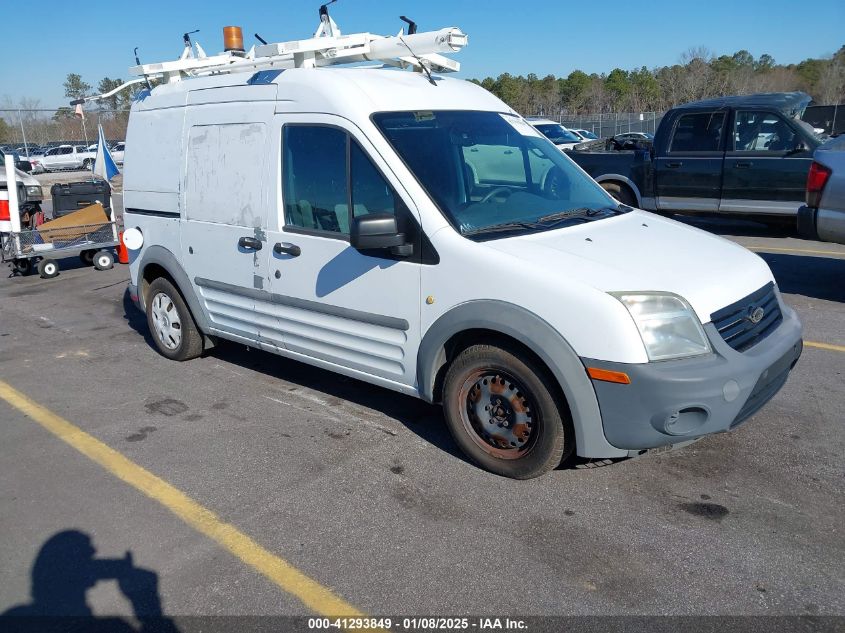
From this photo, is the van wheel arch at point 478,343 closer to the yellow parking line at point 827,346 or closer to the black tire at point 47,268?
the yellow parking line at point 827,346

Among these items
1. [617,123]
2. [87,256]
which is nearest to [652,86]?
[617,123]

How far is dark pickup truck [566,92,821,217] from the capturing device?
9820 millimetres

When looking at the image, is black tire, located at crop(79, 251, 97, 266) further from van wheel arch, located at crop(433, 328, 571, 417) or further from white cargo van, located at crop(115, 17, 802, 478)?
van wheel arch, located at crop(433, 328, 571, 417)

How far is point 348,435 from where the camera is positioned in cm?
457

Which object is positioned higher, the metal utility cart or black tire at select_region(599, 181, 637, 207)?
black tire at select_region(599, 181, 637, 207)

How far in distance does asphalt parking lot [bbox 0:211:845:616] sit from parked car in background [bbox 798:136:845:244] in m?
1.86

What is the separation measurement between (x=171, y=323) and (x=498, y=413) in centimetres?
337

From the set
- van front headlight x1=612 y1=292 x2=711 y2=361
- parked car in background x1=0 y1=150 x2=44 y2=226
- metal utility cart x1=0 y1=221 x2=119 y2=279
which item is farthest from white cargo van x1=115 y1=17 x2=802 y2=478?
parked car in background x1=0 y1=150 x2=44 y2=226

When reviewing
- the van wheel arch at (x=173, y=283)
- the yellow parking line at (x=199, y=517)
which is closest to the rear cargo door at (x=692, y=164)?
the van wheel arch at (x=173, y=283)

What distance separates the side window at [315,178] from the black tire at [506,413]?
1.17m

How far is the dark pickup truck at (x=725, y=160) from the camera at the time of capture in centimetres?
982

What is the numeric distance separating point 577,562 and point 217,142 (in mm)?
3664

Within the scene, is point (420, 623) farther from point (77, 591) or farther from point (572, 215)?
point (572, 215)

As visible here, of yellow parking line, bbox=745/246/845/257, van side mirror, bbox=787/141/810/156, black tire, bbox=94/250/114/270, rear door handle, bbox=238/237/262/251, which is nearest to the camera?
rear door handle, bbox=238/237/262/251
